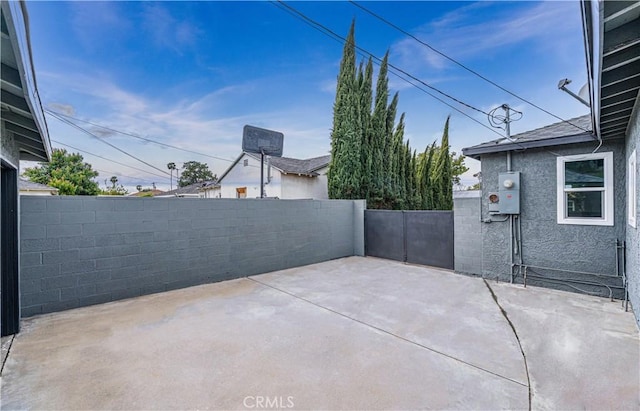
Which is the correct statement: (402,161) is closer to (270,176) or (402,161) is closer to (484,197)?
(270,176)

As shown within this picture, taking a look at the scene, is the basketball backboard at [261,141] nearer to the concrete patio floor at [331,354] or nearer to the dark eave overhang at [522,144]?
the concrete patio floor at [331,354]

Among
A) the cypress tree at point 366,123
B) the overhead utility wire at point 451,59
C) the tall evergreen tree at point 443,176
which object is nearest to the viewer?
the overhead utility wire at point 451,59

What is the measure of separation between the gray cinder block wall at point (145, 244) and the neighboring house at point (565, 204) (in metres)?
3.91

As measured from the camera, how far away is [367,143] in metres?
10.5

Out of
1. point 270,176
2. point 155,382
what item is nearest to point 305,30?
point 270,176

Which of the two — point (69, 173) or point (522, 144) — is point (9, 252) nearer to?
point (522, 144)

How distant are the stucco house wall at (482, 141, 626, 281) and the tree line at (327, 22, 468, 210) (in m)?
5.12

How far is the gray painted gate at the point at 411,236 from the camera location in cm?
627

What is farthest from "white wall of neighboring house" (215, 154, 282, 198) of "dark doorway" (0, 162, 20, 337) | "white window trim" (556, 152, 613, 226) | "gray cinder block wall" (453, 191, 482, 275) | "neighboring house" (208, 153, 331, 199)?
"white window trim" (556, 152, 613, 226)

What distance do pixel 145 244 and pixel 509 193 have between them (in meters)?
6.17

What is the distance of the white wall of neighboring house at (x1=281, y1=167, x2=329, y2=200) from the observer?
13125mm

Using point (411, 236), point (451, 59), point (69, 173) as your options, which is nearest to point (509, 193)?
point (411, 236)

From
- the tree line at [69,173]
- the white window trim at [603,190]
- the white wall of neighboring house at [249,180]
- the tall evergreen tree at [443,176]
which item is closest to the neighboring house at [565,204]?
the white window trim at [603,190]

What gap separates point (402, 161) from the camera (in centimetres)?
1220
